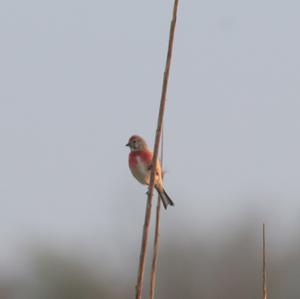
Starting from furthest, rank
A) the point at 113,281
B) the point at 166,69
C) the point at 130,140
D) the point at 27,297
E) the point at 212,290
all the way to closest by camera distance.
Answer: the point at 113,281, the point at 212,290, the point at 27,297, the point at 130,140, the point at 166,69

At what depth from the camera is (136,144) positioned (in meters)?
9.48

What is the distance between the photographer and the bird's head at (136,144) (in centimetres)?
945

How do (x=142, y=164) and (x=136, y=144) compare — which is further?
(x=136, y=144)

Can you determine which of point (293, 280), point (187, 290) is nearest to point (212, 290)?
point (187, 290)

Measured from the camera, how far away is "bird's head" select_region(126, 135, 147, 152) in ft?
31.0

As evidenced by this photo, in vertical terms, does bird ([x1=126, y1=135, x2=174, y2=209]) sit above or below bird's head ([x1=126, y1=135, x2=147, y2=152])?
below

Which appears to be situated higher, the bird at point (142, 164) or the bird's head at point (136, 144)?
the bird's head at point (136, 144)

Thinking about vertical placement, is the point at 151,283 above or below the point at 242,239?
below

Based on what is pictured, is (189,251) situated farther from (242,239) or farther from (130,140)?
(130,140)

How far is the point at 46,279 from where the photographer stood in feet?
95.5

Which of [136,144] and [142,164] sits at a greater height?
[136,144]

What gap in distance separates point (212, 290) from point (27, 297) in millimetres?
4263

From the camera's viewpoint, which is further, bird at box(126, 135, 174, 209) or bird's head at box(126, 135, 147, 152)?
bird's head at box(126, 135, 147, 152)

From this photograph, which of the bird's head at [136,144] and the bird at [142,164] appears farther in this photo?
the bird's head at [136,144]
